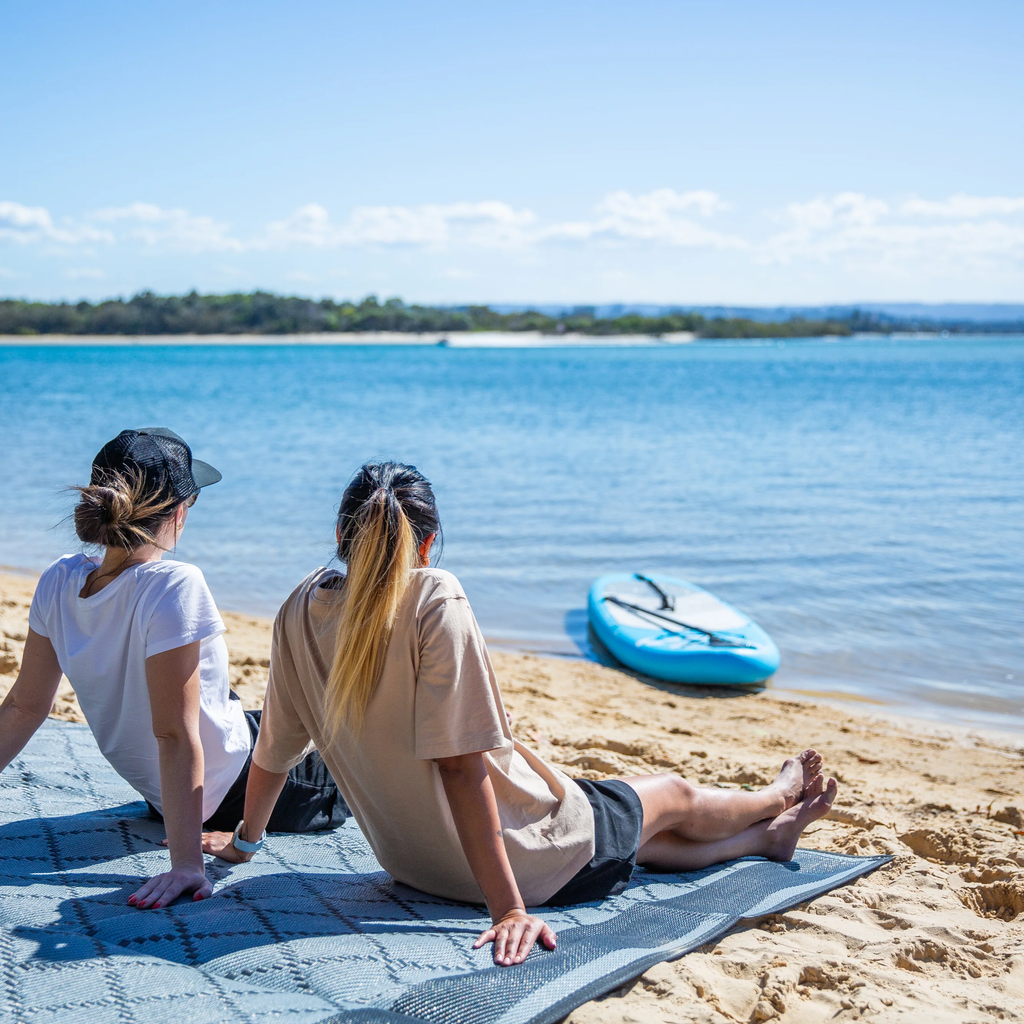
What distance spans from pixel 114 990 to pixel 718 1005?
1.33 meters

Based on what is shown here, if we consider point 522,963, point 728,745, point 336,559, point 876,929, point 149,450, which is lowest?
point 728,745

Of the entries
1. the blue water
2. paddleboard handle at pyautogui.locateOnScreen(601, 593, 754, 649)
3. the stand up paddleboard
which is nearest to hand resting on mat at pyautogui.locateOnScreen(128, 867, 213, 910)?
the blue water

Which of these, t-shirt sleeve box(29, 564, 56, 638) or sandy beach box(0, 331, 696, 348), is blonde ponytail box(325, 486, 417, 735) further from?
sandy beach box(0, 331, 696, 348)

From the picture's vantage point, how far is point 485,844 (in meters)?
2.12

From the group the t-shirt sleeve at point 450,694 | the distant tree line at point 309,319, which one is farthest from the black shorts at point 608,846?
the distant tree line at point 309,319

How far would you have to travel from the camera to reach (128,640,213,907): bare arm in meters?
2.30

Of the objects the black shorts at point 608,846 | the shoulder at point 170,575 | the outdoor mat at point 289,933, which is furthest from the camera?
the black shorts at point 608,846

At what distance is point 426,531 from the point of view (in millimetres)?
2230

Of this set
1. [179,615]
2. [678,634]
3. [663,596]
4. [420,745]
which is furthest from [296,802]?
[663,596]

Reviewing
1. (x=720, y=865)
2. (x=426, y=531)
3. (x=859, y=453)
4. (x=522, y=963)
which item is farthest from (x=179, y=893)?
(x=859, y=453)

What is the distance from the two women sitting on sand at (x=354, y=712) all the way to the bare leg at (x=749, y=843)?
0.12ft

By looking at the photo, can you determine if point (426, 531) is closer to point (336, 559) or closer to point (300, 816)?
point (336, 559)

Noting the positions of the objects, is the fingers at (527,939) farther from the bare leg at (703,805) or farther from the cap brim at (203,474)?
the cap brim at (203,474)

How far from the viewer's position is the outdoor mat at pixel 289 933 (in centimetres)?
185
